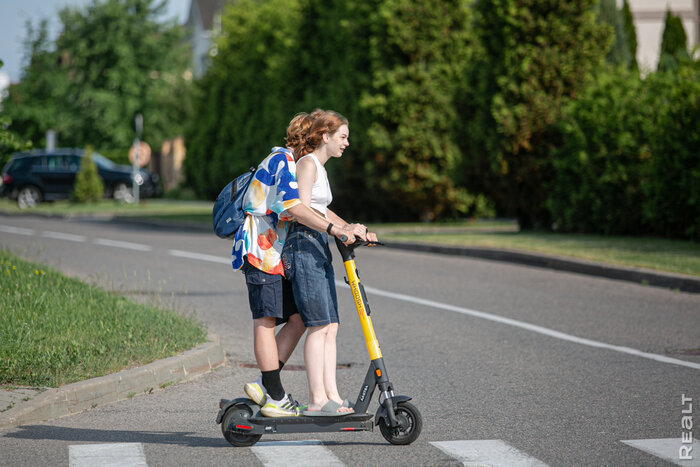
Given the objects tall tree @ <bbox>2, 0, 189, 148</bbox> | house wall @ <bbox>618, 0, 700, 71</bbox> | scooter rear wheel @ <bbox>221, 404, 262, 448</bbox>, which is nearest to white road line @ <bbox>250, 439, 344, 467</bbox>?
scooter rear wheel @ <bbox>221, 404, 262, 448</bbox>

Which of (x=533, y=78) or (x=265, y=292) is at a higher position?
(x=533, y=78)

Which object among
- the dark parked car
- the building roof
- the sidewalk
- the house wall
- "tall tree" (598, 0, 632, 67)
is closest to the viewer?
the sidewalk

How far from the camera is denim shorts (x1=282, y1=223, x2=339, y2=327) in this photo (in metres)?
5.12

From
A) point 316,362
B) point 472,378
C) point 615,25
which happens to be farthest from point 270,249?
point 615,25

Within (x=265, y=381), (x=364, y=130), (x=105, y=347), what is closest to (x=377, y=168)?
(x=364, y=130)

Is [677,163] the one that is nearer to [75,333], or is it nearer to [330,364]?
[75,333]

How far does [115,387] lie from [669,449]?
3349mm

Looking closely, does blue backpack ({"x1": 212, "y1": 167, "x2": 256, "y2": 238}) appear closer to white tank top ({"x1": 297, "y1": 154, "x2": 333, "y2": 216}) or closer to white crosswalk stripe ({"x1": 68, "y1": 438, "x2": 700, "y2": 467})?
white tank top ({"x1": 297, "y1": 154, "x2": 333, "y2": 216})

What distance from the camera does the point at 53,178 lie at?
3616cm

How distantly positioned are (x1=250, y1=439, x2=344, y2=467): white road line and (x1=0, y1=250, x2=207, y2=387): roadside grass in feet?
5.34

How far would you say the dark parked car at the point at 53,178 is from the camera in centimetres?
3516

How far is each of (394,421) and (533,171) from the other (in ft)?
51.1

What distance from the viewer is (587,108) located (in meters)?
18.8

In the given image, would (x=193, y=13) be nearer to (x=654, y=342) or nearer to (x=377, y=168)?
(x=377, y=168)
